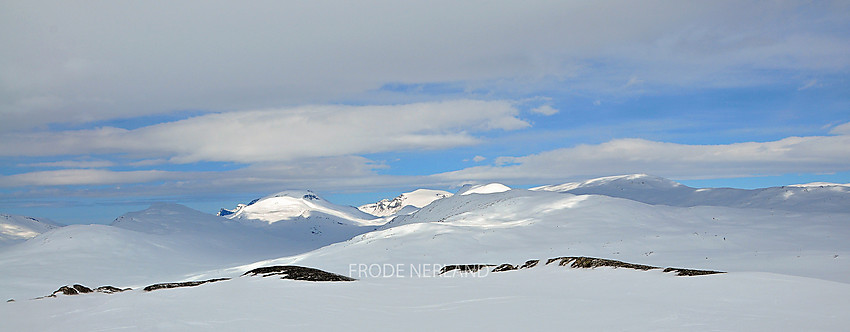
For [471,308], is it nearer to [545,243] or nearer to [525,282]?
[525,282]

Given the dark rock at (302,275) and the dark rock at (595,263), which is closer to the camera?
the dark rock at (595,263)

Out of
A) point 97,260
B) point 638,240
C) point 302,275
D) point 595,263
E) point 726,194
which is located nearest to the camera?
point 595,263

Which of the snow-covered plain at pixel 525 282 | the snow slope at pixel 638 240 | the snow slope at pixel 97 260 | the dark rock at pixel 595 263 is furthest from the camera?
the snow slope at pixel 97 260

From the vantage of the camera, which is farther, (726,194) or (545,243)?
(726,194)

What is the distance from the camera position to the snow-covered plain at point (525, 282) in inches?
321

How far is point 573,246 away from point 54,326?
30254 mm

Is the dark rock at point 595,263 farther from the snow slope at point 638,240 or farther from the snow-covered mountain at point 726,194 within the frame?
the snow-covered mountain at point 726,194

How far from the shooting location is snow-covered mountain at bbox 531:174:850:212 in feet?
251

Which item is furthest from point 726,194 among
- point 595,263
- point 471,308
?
point 471,308

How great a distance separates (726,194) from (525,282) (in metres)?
109

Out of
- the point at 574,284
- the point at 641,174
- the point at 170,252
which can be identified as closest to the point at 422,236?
the point at 574,284

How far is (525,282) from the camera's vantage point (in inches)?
531

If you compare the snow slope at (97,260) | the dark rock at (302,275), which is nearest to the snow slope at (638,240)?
the dark rock at (302,275)

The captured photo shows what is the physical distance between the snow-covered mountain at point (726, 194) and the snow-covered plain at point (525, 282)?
4326 centimetres
